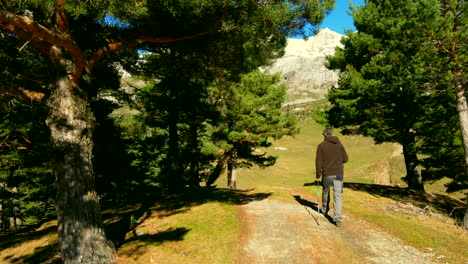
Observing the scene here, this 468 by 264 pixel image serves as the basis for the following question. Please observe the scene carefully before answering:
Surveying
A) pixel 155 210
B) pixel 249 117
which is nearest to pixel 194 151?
pixel 249 117

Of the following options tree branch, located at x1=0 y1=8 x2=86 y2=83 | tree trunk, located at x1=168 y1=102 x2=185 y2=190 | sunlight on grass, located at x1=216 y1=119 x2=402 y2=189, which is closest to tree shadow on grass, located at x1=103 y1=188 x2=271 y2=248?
tree trunk, located at x1=168 y1=102 x2=185 y2=190

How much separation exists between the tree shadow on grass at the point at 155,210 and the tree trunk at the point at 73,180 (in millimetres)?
1333

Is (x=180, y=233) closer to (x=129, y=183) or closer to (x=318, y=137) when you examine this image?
(x=129, y=183)

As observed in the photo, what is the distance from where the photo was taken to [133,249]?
21.8 ft

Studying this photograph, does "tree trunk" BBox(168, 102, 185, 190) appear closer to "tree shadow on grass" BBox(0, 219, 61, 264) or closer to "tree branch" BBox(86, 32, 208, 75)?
"tree shadow on grass" BBox(0, 219, 61, 264)

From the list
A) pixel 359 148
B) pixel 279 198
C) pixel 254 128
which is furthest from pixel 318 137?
pixel 279 198

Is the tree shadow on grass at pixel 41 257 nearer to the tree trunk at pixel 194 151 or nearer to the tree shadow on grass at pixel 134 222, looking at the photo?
the tree shadow on grass at pixel 134 222

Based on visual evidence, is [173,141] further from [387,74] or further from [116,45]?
[387,74]

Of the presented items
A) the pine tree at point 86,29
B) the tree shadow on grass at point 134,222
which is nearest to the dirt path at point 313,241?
the tree shadow on grass at point 134,222

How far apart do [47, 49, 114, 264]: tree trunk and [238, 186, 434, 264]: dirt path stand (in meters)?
2.97

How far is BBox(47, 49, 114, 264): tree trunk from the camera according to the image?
19.1ft

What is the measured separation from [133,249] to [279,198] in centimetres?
622

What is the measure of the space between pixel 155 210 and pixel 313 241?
19.2 ft

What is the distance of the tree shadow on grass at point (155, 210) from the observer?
25.5ft
